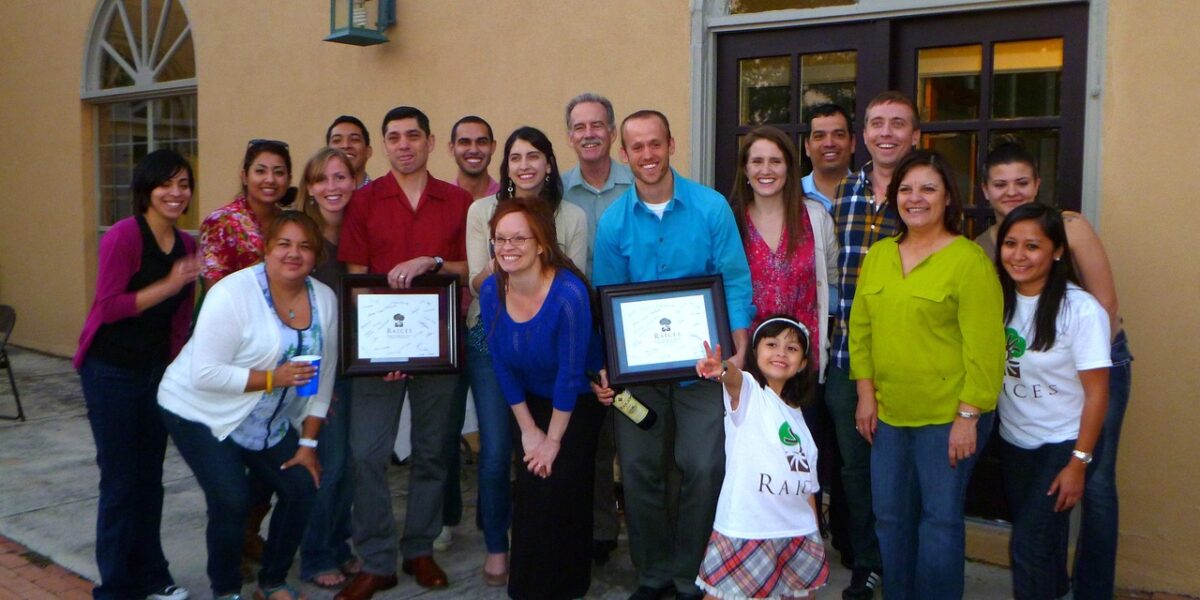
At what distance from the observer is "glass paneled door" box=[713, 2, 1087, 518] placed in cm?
438

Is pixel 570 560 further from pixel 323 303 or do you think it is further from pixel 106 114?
pixel 106 114

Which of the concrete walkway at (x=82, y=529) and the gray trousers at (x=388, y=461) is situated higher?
the gray trousers at (x=388, y=461)

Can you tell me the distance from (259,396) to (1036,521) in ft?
9.18

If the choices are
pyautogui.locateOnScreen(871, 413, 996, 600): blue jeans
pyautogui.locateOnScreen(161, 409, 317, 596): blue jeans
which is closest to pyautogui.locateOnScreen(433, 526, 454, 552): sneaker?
pyautogui.locateOnScreen(161, 409, 317, 596): blue jeans

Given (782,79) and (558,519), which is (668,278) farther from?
(782,79)

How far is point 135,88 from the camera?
9039 mm

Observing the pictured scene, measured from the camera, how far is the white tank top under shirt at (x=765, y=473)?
11.5ft

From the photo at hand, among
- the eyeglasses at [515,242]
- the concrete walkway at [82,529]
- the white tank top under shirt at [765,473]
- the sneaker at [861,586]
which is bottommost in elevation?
the concrete walkway at [82,529]

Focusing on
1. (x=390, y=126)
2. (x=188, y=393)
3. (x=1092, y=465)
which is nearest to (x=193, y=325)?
(x=188, y=393)

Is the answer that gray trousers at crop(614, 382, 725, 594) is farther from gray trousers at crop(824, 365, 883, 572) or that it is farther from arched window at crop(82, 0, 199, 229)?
arched window at crop(82, 0, 199, 229)

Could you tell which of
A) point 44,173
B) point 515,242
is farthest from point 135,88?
point 515,242

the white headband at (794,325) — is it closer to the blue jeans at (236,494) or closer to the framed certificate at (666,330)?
the framed certificate at (666,330)

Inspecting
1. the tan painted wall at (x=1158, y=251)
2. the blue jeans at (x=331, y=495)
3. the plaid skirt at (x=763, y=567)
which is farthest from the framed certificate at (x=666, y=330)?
the tan painted wall at (x=1158, y=251)

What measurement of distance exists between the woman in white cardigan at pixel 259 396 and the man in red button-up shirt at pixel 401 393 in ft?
0.88
